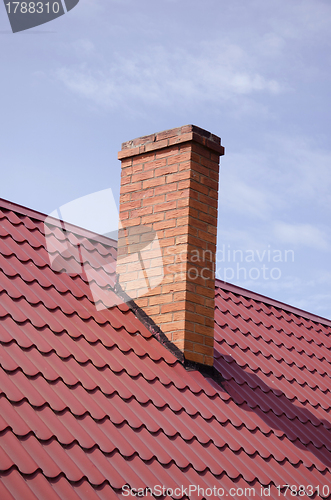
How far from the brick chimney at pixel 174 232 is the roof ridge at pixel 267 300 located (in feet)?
7.47

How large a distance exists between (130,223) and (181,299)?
1.04m

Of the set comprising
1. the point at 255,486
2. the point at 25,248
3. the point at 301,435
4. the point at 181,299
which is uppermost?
the point at 25,248

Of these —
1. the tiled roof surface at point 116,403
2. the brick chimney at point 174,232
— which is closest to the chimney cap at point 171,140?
the brick chimney at point 174,232

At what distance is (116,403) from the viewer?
13.9 ft

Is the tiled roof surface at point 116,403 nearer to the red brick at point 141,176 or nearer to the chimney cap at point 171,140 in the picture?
the red brick at point 141,176

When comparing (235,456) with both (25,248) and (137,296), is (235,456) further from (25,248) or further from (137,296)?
(25,248)

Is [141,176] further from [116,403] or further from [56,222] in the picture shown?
[116,403]

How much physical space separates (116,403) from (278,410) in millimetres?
2059

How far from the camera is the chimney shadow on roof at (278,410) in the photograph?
211 inches

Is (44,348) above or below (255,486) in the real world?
above

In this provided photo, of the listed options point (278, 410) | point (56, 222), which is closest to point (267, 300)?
point (278, 410)

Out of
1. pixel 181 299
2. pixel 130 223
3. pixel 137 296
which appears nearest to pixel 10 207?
pixel 130 223

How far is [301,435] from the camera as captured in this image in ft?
17.9
